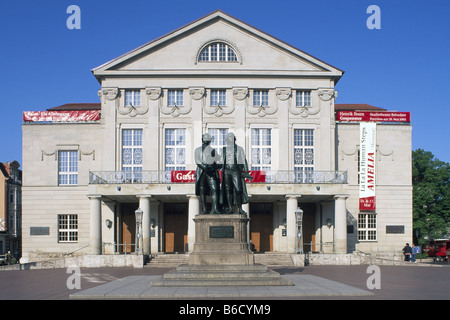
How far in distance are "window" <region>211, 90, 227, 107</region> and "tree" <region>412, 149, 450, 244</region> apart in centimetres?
2332

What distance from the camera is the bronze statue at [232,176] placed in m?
19.8

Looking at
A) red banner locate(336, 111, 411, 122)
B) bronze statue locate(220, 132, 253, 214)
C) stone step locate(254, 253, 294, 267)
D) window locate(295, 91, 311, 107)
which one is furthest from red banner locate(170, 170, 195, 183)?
bronze statue locate(220, 132, 253, 214)

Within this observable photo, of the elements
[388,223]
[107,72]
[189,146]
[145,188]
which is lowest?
[388,223]

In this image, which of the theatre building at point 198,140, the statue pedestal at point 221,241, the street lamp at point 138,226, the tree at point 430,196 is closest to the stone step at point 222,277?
the statue pedestal at point 221,241

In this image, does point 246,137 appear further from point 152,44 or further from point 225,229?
point 225,229

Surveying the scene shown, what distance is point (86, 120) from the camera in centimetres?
4444

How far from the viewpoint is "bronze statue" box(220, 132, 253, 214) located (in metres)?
19.8

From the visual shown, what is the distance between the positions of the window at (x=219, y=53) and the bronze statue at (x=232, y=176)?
2465 cm

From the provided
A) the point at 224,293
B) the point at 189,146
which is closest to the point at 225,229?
the point at 224,293

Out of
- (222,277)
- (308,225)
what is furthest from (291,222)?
(222,277)

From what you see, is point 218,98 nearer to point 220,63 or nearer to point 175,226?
point 220,63

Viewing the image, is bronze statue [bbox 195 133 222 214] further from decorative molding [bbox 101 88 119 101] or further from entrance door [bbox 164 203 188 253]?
decorative molding [bbox 101 88 119 101]
